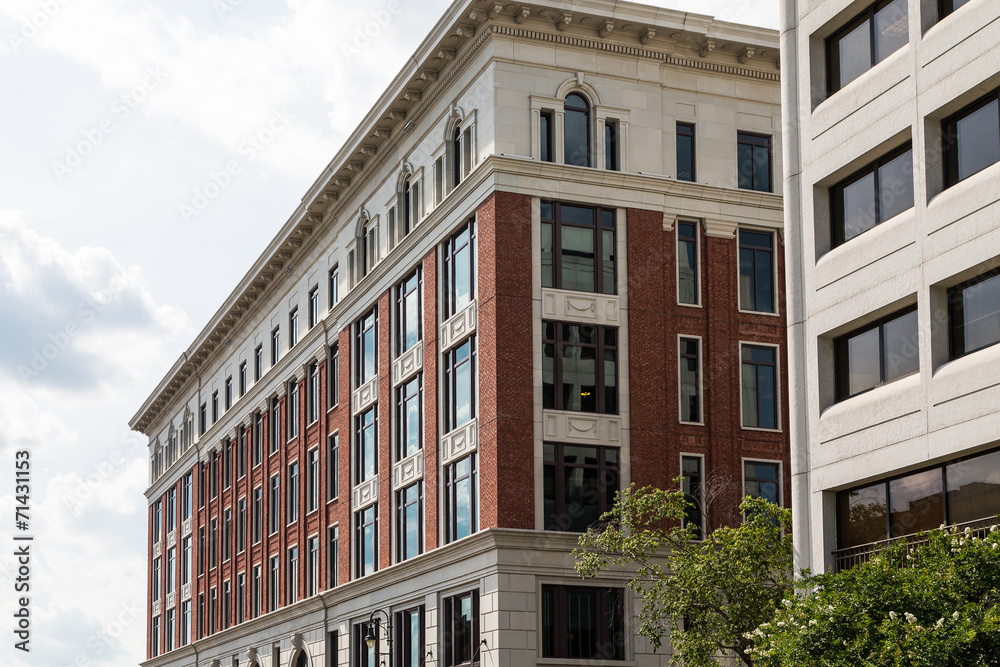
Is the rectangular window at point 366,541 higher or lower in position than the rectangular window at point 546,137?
lower

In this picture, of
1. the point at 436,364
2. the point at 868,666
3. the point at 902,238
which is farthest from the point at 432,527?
the point at 868,666

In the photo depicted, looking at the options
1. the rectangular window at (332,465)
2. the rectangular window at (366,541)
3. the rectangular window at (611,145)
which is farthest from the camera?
the rectangular window at (332,465)

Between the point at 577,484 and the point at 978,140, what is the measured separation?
19974 mm

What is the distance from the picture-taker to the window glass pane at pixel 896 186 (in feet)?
82.2

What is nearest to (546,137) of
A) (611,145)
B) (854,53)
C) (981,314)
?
(611,145)

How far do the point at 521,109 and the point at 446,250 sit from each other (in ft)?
19.0

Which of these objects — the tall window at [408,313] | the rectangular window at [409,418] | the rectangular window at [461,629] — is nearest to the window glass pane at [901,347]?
the rectangular window at [461,629]

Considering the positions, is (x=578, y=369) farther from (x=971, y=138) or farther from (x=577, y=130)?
(x=971, y=138)

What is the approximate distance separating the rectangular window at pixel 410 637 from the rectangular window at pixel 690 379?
35.3 feet

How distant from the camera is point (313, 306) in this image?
6078cm

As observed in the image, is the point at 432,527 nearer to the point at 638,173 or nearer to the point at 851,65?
the point at 638,173

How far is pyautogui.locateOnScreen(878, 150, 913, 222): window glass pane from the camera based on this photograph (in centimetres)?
2505

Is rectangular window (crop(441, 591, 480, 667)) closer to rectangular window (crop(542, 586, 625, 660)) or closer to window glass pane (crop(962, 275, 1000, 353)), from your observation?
rectangular window (crop(542, 586, 625, 660))

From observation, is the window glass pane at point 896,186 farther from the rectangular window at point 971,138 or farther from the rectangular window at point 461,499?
the rectangular window at point 461,499
